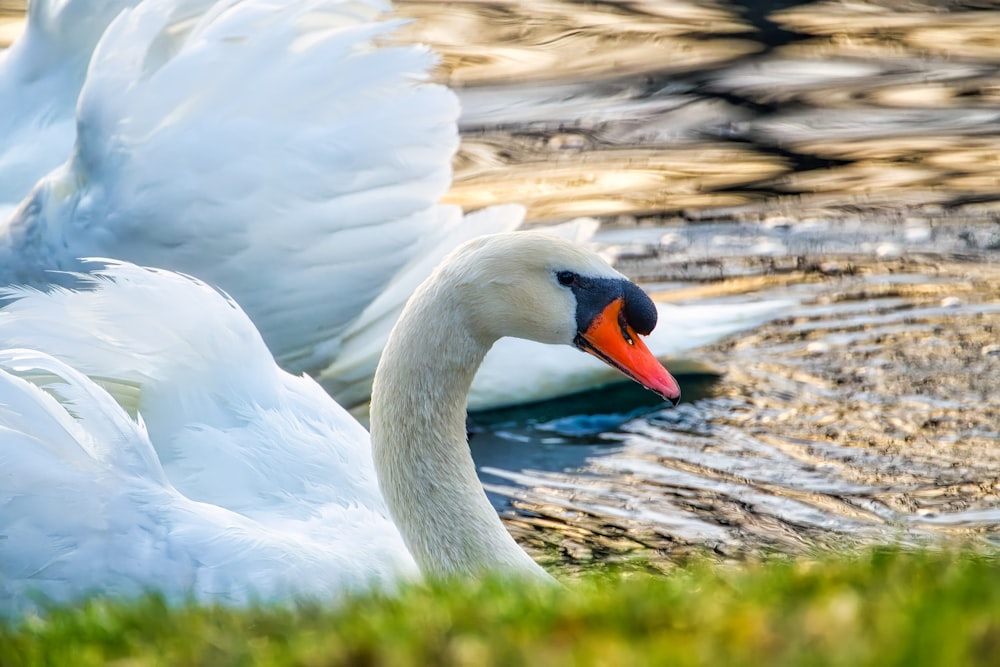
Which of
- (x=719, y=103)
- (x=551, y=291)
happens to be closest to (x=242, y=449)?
(x=551, y=291)

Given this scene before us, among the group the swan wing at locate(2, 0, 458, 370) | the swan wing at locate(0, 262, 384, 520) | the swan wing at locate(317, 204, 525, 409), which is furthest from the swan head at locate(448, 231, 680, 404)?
the swan wing at locate(317, 204, 525, 409)

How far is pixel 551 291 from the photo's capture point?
14.2 ft

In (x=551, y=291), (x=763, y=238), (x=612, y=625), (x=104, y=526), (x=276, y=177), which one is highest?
(x=612, y=625)

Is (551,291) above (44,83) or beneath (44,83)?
above

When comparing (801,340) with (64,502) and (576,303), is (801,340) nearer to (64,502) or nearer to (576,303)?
(576,303)

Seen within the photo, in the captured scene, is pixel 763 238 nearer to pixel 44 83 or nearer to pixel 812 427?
pixel 812 427

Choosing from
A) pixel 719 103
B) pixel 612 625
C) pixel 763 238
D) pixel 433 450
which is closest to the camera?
pixel 612 625

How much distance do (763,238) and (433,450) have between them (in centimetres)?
460

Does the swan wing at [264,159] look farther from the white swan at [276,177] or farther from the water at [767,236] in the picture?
the water at [767,236]

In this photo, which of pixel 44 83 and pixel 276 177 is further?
pixel 44 83

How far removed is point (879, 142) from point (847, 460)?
175 inches

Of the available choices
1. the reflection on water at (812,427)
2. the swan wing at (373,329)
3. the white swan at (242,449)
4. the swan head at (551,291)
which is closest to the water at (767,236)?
the reflection on water at (812,427)

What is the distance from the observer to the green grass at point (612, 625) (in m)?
2.08

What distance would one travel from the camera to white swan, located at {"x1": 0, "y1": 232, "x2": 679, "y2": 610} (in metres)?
4.11
